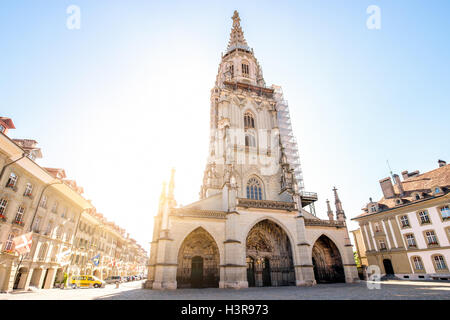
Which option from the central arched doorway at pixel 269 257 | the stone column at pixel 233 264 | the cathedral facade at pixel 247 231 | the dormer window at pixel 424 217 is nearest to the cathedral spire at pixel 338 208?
the cathedral facade at pixel 247 231

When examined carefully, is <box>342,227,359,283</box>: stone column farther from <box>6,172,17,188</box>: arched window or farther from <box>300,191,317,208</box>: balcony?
<box>6,172,17,188</box>: arched window

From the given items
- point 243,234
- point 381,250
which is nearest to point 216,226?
point 243,234

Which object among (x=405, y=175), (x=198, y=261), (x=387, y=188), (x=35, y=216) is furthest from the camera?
(x=405, y=175)

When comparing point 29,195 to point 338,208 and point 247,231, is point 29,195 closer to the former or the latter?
point 247,231

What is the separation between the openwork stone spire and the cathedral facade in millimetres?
16870

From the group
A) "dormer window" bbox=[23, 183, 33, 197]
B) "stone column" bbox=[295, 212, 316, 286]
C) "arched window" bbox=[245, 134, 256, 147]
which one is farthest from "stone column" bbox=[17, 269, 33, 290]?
"arched window" bbox=[245, 134, 256, 147]

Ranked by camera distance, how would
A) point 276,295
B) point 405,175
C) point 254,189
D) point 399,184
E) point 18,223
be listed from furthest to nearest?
point 405,175, point 399,184, point 254,189, point 18,223, point 276,295

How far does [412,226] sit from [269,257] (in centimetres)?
1764

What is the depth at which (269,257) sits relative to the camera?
772 inches

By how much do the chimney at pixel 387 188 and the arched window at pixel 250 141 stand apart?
62.8ft

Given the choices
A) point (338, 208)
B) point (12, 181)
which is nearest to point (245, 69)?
point (338, 208)

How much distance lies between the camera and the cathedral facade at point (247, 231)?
1678 cm

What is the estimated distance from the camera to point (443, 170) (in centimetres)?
2559

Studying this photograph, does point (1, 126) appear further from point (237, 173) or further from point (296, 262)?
point (296, 262)
